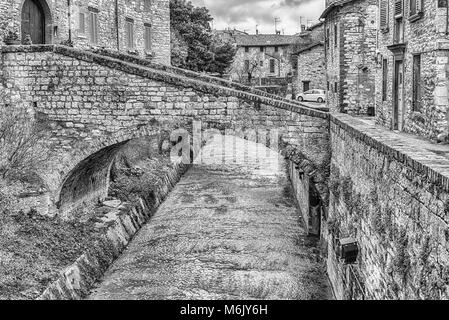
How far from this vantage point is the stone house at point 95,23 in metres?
17.5

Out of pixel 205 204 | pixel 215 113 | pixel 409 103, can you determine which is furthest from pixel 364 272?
pixel 205 204

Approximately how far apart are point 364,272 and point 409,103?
8760 millimetres

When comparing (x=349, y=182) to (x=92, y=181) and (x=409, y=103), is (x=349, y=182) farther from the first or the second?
(x=92, y=181)

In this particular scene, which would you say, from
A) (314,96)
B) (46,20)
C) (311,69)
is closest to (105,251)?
(46,20)

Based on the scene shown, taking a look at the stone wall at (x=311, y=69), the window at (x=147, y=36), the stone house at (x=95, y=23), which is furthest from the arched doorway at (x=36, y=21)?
the stone wall at (x=311, y=69)

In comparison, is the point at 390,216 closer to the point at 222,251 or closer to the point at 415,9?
the point at 222,251

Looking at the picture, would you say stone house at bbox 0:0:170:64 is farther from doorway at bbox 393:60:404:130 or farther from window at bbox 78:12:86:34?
doorway at bbox 393:60:404:130

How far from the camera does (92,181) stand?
17.9m

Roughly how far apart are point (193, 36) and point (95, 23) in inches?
624

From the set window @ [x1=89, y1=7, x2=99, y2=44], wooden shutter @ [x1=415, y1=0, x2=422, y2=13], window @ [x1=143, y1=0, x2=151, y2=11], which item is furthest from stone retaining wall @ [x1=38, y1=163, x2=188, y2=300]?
wooden shutter @ [x1=415, y1=0, x2=422, y2=13]

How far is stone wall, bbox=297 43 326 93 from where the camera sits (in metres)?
46.0

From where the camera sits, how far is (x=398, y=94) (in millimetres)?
18250

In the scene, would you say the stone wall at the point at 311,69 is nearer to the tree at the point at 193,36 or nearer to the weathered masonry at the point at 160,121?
the tree at the point at 193,36

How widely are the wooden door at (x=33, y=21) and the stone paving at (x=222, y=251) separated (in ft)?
21.9
